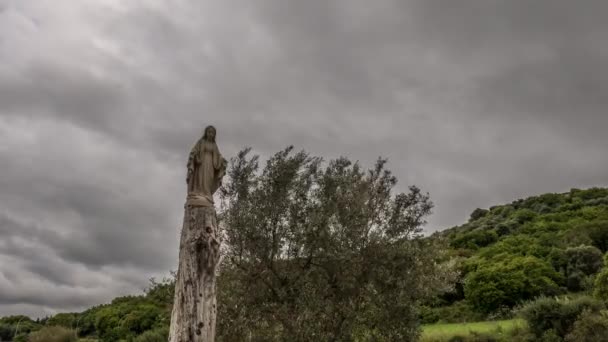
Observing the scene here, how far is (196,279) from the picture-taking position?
1044cm

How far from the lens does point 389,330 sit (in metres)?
19.8

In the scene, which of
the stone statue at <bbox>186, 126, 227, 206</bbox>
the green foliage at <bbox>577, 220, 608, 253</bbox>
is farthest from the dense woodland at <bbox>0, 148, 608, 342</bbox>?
the green foliage at <bbox>577, 220, 608, 253</bbox>

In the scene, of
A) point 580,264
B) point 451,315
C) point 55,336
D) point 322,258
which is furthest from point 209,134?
point 55,336

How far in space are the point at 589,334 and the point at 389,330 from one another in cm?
1456

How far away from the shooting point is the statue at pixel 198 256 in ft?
33.3

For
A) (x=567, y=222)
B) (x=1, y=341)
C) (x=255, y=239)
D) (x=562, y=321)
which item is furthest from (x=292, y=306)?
(x=1, y=341)

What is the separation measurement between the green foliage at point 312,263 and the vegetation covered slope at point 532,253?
549cm

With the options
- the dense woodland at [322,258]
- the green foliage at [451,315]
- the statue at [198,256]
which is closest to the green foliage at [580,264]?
the green foliage at [451,315]

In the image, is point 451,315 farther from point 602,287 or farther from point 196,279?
point 196,279

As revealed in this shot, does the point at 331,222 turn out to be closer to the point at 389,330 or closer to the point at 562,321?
the point at 389,330

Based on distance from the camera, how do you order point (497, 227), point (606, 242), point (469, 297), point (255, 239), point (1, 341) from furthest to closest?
point (1, 341), point (497, 227), point (606, 242), point (469, 297), point (255, 239)

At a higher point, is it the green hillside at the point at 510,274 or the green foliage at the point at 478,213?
the green foliage at the point at 478,213

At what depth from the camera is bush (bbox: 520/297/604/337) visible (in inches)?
1244

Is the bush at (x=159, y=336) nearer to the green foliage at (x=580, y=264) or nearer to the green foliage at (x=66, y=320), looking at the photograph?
the green foliage at (x=580, y=264)
